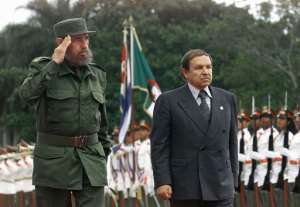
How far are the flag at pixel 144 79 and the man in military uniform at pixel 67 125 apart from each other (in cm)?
950

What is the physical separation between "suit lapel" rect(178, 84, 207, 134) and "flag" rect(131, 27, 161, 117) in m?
9.52

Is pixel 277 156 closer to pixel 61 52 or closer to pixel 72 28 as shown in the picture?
pixel 72 28

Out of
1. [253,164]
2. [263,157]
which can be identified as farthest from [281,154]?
[253,164]

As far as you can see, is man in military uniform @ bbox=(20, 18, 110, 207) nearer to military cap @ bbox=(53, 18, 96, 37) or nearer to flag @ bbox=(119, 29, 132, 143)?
military cap @ bbox=(53, 18, 96, 37)

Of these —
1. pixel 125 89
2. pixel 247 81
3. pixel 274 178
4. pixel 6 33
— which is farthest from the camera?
pixel 6 33

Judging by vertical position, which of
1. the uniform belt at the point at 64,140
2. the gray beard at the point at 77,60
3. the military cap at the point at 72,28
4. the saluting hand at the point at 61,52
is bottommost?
the uniform belt at the point at 64,140

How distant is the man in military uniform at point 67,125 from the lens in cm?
622

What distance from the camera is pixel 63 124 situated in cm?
625

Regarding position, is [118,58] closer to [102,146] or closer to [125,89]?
[125,89]

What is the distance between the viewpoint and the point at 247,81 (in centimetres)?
3362

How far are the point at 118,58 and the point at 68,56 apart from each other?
103 ft

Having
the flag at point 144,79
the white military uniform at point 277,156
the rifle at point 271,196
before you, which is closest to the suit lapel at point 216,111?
the white military uniform at point 277,156

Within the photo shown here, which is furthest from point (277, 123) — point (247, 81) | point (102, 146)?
point (247, 81)

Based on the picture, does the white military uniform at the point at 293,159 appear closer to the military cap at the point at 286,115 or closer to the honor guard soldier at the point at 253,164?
the military cap at the point at 286,115
